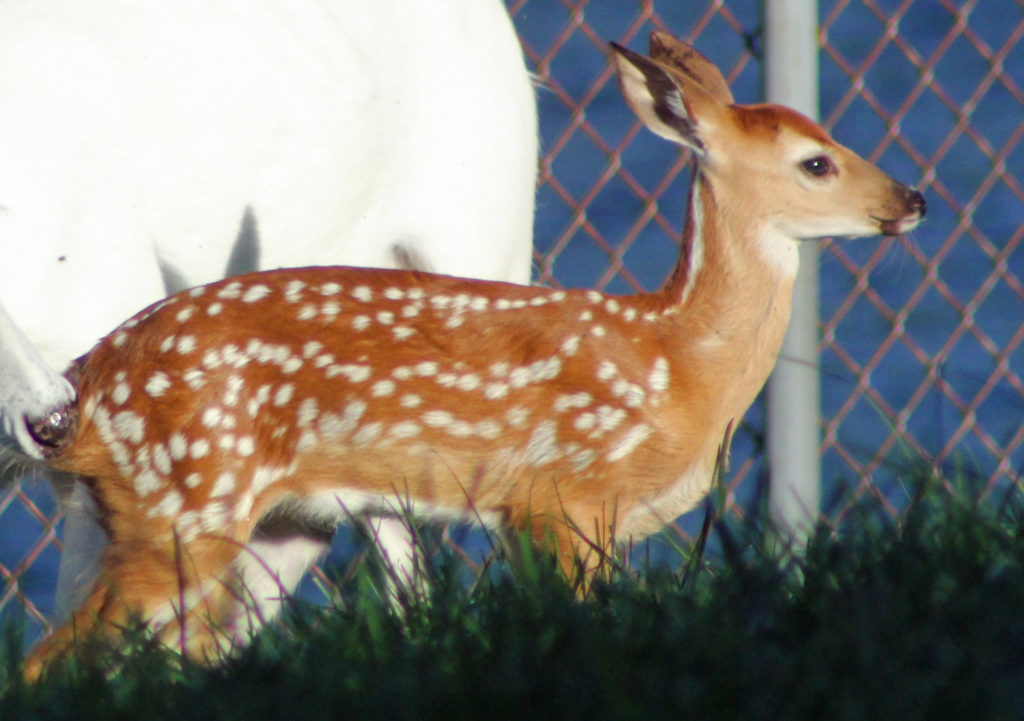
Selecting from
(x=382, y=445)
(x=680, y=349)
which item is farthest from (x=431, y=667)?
(x=680, y=349)

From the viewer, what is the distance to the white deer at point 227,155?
1.88 metres

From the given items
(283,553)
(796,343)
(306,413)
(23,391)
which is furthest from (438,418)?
(796,343)

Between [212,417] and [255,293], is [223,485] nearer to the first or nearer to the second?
[212,417]

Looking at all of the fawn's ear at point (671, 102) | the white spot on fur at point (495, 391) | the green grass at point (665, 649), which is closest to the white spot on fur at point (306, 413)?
the white spot on fur at point (495, 391)

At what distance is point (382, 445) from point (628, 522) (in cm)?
33

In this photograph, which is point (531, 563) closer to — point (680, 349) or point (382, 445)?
point (382, 445)

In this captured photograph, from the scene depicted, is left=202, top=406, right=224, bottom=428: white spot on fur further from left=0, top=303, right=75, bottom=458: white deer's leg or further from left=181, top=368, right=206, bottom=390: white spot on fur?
left=0, top=303, right=75, bottom=458: white deer's leg

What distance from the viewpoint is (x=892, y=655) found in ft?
3.61

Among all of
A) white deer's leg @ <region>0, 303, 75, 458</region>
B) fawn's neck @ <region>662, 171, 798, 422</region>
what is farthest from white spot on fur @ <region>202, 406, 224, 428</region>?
fawn's neck @ <region>662, 171, 798, 422</region>

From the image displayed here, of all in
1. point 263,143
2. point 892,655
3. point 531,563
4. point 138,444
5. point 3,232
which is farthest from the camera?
point 263,143

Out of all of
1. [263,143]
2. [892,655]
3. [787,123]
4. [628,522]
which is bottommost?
[628,522]

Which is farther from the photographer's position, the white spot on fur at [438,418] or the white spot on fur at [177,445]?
the white spot on fur at [438,418]

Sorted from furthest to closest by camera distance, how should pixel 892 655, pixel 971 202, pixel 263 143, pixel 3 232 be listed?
pixel 971 202
pixel 263 143
pixel 3 232
pixel 892 655

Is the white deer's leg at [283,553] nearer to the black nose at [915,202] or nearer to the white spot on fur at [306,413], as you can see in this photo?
the white spot on fur at [306,413]
